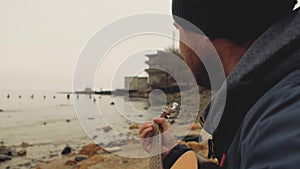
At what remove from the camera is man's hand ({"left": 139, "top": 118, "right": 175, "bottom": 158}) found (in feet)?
5.45

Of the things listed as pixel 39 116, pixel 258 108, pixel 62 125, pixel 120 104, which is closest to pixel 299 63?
pixel 258 108

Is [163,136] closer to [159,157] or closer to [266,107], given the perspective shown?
[159,157]

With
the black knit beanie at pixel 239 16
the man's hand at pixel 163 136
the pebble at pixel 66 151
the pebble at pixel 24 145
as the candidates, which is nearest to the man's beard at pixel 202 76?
the black knit beanie at pixel 239 16

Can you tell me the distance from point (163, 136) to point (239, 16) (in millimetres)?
1094

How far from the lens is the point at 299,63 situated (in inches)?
21.2

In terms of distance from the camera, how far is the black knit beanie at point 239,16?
28.7 inches

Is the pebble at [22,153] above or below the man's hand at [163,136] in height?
below

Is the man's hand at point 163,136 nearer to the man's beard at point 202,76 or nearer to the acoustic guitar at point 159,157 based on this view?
the acoustic guitar at point 159,157

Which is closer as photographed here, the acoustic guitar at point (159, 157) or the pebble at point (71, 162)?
the acoustic guitar at point (159, 157)

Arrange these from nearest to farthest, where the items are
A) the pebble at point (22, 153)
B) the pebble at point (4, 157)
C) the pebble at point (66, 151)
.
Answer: the pebble at point (4, 157)
the pebble at point (66, 151)
the pebble at point (22, 153)

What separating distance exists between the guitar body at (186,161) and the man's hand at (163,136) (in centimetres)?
9

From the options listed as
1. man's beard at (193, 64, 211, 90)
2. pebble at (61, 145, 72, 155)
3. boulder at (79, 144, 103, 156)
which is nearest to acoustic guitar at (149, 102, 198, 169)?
man's beard at (193, 64, 211, 90)

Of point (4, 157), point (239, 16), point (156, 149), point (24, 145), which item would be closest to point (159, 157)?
point (156, 149)

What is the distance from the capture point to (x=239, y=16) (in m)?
0.75
